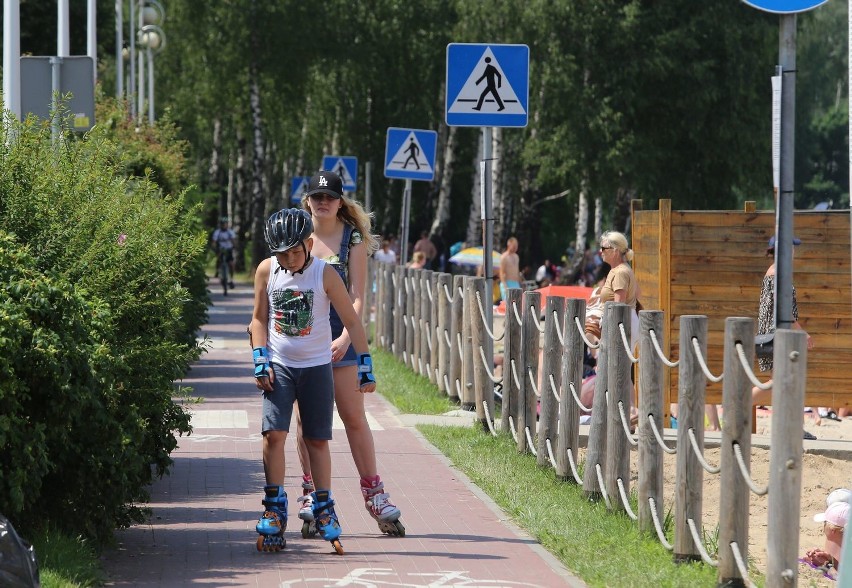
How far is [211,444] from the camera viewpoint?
38.4 ft

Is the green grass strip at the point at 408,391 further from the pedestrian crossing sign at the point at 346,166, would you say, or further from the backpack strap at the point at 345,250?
the pedestrian crossing sign at the point at 346,166

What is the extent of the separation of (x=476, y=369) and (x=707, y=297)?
81.4 inches

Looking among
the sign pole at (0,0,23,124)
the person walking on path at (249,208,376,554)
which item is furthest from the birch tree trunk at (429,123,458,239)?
the person walking on path at (249,208,376,554)

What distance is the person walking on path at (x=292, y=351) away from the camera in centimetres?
745

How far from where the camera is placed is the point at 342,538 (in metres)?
7.95

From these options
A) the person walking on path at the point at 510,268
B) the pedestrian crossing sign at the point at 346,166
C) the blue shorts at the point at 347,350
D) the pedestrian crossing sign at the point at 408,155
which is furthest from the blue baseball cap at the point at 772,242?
the pedestrian crossing sign at the point at 346,166

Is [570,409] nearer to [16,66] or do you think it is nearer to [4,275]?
[4,275]

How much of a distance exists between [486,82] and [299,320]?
16.4 feet

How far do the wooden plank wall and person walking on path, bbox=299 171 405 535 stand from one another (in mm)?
4792

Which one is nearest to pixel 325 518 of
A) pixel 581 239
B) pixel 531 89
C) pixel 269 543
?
pixel 269 543

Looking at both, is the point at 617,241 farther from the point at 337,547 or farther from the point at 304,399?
the point at 337,547

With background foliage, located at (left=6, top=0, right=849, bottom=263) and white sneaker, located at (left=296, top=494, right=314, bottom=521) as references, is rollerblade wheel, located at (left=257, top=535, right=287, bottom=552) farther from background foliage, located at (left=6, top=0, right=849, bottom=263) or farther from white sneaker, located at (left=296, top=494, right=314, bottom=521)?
background foliage, located at (left=6, top=0, right=849, bottom=263)

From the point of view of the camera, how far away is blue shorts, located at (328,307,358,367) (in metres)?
7.98

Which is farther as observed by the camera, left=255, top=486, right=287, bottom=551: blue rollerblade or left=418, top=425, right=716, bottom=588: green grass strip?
left=255, top=486, right=287, bottom=551: blue rollerblade
